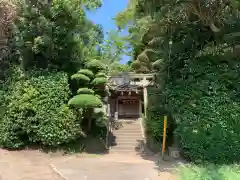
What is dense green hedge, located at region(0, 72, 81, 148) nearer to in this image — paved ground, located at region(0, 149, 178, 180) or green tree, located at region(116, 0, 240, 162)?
paved ground, located at region(0, 149, 178, 180)

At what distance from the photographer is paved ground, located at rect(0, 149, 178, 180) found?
898 centimetres

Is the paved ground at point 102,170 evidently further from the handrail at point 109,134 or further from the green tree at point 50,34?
the green tree at point 50,34

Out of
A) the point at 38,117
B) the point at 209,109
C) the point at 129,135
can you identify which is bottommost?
the point at 129,135

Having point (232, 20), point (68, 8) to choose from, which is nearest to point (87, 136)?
point (68, 8)

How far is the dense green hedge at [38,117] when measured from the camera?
42.6 feet

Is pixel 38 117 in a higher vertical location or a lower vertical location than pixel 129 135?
higher

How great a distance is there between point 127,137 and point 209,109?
634 centimetres

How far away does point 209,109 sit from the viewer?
440 inches

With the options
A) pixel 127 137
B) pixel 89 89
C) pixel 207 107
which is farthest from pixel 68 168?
pixel 127 137

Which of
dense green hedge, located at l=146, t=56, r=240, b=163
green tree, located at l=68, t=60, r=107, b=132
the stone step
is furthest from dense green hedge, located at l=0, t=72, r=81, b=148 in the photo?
dense green hedge, located at l=146, t=56, r=240, b=163

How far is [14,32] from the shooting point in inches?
577

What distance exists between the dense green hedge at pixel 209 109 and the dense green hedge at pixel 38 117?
4675 mm

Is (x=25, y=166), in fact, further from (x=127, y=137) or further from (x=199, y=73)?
(x=199, y=73)

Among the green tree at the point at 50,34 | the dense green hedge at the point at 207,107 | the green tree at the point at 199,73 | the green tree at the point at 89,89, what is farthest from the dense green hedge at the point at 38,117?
the dense green hedge at the point at 207,107
